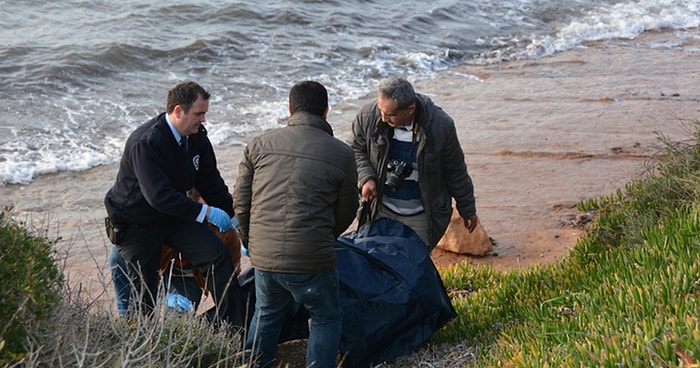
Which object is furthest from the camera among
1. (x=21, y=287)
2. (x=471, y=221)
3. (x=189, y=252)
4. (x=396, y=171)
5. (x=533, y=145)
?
→ (x=533, y=145)

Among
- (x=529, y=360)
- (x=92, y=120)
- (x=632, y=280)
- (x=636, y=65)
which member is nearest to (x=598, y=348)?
(x=529, y=360)

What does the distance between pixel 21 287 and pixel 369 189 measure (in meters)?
2.66

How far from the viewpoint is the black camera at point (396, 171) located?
222 inches

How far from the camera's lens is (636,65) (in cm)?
1500

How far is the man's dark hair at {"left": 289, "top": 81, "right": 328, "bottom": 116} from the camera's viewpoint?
4.80 m

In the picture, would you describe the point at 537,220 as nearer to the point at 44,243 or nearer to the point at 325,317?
the point at 325,317

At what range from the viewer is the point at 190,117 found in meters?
5.31

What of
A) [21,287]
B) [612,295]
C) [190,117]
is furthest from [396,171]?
[21,287]

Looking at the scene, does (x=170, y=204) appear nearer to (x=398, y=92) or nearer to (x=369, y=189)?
(x=369, y=189)

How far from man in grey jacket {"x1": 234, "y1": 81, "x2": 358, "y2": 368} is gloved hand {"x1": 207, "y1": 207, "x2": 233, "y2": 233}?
44 cm

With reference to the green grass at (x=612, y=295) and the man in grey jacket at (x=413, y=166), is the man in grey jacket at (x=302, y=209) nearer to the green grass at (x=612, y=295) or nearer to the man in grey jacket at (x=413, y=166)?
the man in grey jacket at (x=413, y=166)

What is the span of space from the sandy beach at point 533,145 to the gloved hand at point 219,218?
38.3 inches

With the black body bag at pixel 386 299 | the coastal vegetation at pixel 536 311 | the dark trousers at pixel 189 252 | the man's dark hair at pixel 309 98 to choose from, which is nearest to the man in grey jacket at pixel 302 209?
the man's dark hair at pixel 309 98

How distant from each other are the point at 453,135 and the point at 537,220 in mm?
3252
